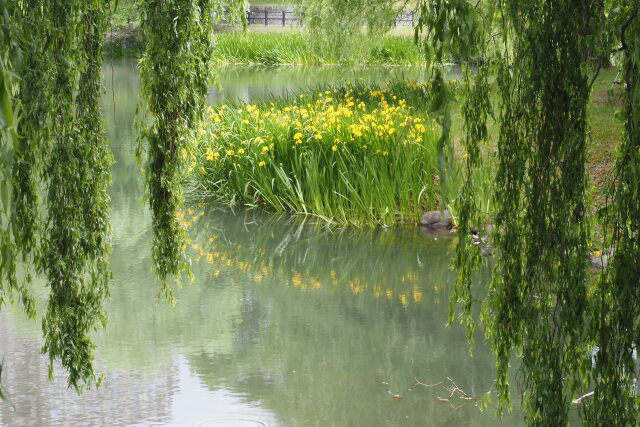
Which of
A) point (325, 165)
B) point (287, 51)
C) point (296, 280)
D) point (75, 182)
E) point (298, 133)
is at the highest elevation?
point (75, 182)

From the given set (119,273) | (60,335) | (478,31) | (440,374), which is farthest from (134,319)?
Result: (478,31)

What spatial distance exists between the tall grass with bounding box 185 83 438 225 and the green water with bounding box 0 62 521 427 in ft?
1.03

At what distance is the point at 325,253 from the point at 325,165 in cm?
144

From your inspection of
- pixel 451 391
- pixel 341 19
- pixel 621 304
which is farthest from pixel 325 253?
pixel 341 19

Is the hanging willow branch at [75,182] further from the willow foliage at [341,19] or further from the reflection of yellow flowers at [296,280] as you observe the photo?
the willow foliage at [341,19]

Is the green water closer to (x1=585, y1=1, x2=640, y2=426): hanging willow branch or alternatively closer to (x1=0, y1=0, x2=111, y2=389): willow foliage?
(x1=0, y1=0, x2=111, y2=389): willow foliage

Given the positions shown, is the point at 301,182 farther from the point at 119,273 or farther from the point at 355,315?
the point at 355,315

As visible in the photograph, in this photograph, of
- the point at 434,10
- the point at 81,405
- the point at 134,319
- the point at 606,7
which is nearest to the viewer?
the point at 434,10

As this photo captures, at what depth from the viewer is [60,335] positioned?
13.5 ft

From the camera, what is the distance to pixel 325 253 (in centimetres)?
903

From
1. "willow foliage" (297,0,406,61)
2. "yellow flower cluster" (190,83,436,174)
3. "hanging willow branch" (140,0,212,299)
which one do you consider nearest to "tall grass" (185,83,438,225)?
"yellow flower cluster" (190,83,436,174)

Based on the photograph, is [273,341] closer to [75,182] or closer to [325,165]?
[75,182]

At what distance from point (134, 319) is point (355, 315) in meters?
1.58

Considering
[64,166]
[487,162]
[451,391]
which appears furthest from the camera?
[451,391]
